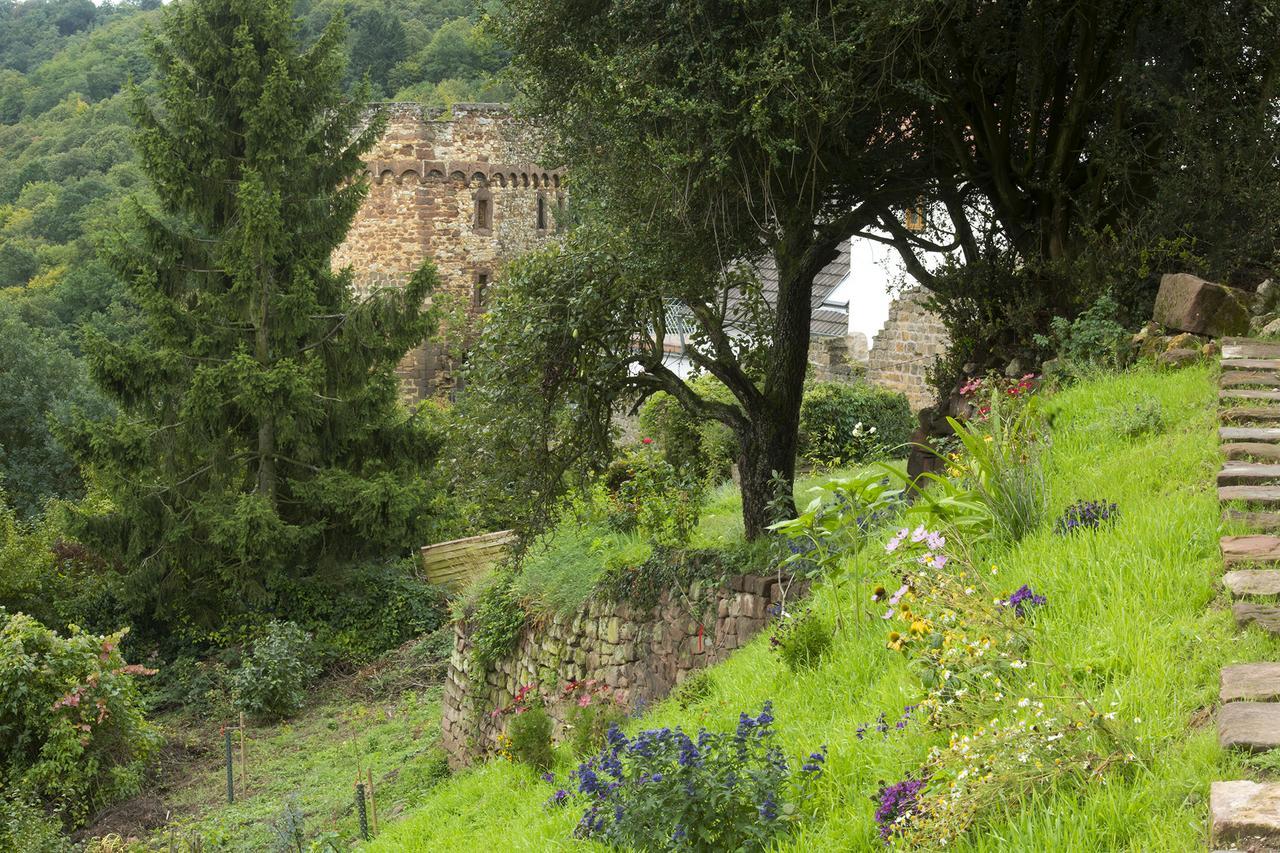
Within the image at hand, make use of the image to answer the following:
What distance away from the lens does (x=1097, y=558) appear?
487 cm

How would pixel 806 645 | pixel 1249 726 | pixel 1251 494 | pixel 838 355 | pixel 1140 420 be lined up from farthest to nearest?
pixel 838 355 → pixel 1140 420 → pixel 806 645 → pixel 1251 494 → pixel 1249 726

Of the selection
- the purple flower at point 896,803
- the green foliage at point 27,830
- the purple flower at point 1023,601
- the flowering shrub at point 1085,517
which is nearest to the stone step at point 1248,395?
the flowering shrub at point 1085,517

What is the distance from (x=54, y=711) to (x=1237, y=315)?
36.7 feet

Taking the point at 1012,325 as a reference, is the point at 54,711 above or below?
below

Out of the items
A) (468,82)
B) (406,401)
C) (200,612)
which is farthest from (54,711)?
(468,82)

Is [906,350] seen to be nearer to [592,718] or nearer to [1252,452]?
[592,718]

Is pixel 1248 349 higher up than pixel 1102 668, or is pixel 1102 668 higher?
pixel 1248 349

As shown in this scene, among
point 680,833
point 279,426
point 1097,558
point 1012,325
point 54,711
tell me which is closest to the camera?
point 680,833

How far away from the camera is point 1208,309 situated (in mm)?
8156

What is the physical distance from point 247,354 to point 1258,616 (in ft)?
49.0

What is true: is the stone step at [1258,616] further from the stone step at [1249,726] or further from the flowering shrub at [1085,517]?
the flowering shrub at [1085,517]

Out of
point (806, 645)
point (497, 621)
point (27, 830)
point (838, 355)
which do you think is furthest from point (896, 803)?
point (838, 355)

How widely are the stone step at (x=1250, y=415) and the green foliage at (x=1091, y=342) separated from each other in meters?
1.88

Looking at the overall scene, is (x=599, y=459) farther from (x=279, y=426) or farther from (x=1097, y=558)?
(x=279, y=426)
